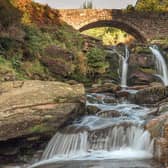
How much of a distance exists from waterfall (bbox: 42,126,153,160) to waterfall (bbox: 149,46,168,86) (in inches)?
334

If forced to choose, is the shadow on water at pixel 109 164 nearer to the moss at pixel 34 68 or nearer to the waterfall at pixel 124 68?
the moss at pixel 34 68

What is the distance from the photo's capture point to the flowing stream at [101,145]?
8.45 meters

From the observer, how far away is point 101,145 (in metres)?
9.36

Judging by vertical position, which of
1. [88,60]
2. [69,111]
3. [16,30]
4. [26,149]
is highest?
[16,30]

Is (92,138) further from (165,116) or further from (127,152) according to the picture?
(165,116)

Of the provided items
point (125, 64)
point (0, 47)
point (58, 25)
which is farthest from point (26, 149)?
point (58, 25)

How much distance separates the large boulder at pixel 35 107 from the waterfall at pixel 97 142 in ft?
1.44

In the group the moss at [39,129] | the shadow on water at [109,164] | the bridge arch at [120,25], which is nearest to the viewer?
the shadow on water at [109,164]

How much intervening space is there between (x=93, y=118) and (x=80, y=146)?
1490 millimetres

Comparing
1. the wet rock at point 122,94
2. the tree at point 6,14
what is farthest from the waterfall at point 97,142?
the tree at point 6,14

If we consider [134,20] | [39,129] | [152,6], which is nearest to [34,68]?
[39,129]

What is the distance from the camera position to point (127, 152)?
9023 millimetres

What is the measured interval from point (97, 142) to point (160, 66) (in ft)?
33.1

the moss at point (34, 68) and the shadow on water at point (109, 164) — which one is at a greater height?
the moss at point (34, 68)
